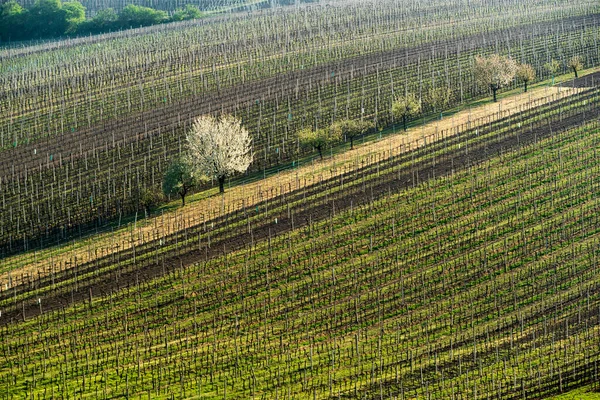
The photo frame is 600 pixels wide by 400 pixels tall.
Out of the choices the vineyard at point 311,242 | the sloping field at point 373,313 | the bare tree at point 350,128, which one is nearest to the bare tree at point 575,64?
the vineyard at point 311,242

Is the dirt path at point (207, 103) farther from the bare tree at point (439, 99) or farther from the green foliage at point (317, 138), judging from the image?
the green foliage at point (317, 138)

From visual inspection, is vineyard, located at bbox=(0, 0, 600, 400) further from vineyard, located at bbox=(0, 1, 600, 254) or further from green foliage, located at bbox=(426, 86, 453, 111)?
green foliage, located at bbox=(426, 86, 453, 111)

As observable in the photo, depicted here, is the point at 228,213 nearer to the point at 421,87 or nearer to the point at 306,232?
the point at 306,232

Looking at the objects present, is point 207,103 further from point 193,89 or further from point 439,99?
point 439,99

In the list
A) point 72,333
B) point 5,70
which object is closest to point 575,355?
point 72,333

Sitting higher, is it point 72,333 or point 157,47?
point 157,47

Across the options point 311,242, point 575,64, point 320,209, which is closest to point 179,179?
point 320,209

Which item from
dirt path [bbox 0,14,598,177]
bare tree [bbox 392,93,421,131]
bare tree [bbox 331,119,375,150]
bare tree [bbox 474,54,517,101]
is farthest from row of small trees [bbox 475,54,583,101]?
bare tree [bbox 331,119,375,150]
